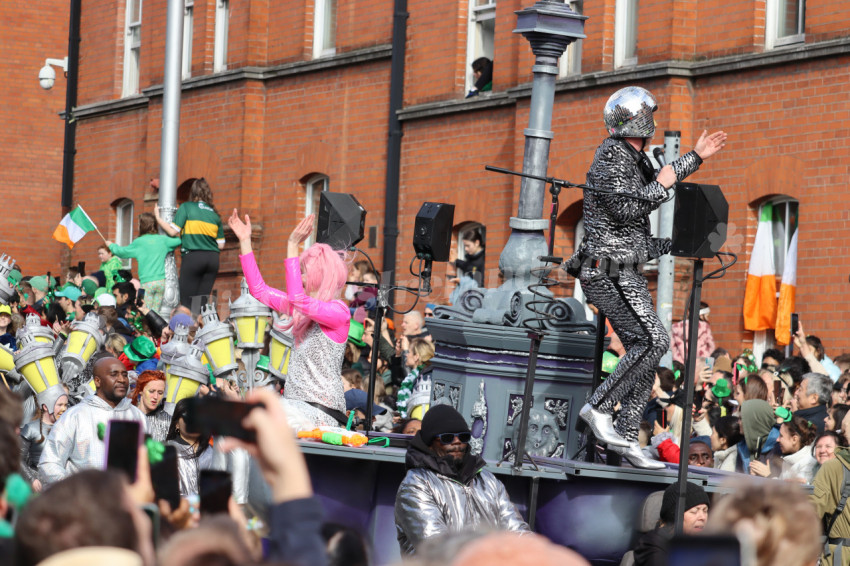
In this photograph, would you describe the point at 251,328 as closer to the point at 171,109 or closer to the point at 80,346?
the point at 80,346

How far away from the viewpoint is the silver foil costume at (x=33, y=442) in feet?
32.3

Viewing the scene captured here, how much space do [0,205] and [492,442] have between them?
90.8 feet

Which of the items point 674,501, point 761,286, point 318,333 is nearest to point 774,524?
point 674,501

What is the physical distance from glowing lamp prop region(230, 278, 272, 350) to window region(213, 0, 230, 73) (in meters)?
12.4

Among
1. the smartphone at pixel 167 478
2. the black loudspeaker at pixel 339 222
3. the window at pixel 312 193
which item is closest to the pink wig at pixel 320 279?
the black loudspeaker at pixel 339 222

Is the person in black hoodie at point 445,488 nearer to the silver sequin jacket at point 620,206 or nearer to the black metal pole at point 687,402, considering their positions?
the black metal pole at point 687,402

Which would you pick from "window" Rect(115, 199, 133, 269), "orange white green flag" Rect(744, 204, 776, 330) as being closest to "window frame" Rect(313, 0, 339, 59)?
"window" Rect(115, 199, 133, 269)

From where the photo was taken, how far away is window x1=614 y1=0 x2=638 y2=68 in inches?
722

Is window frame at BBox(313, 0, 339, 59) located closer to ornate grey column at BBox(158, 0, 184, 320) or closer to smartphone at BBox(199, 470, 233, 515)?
Result: ornate grey column at BBox(158, 0, 184, 320)

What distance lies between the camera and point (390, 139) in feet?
71.3

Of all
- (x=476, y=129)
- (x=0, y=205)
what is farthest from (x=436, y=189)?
(x=0, y=205)

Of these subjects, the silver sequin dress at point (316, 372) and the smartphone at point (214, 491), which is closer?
the smartphone at point (214, 491)

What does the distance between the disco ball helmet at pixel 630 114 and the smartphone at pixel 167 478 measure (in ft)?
17.6

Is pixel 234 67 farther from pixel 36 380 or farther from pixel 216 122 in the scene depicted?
pixel 36 380
